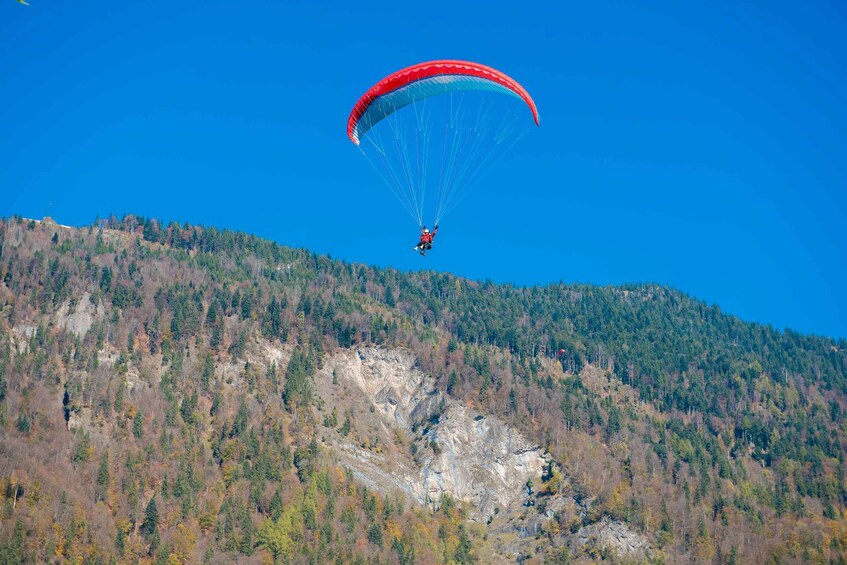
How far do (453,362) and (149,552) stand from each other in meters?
62.3

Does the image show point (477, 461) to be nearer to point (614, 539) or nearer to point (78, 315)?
point (614, 539)

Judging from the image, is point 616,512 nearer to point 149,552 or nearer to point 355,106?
point 149,552

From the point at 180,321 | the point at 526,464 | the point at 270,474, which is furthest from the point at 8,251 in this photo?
the point at 526,464

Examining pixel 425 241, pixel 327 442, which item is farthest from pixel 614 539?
pixel 425 241

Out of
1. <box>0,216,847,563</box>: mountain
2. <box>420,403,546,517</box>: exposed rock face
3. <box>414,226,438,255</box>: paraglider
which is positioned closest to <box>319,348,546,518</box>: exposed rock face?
<box>420,403,546,517</box>: exposed rock face

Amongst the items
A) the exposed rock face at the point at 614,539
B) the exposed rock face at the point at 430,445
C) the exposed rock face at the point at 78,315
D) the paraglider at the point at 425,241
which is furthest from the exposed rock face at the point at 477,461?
the paraglider at the point at 425,241

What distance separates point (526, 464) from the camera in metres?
147

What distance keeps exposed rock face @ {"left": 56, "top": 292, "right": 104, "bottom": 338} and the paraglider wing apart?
80154 mm

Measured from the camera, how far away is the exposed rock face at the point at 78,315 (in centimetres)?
14775

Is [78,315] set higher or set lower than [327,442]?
higher

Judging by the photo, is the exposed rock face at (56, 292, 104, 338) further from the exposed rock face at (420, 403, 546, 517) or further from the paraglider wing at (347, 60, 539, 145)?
the paraglider wing at (347, 60, 539, 145)

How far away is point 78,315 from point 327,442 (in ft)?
120

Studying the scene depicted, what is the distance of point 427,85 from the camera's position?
7475cm

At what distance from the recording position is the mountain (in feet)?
382
